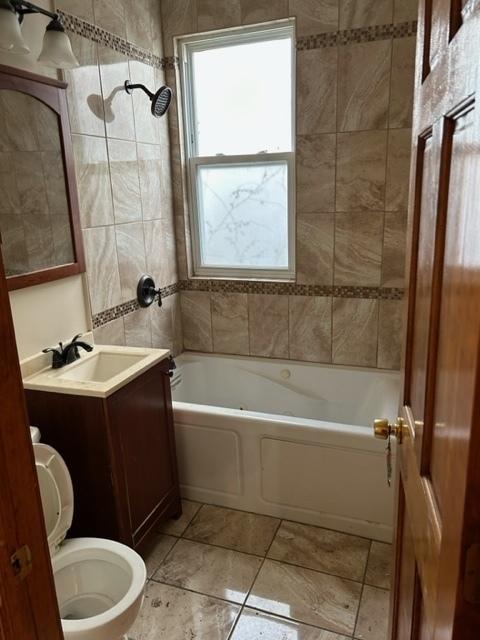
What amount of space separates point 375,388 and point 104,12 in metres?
2.43

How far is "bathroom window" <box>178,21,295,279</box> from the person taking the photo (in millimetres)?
2824

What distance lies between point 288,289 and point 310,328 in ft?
0.92

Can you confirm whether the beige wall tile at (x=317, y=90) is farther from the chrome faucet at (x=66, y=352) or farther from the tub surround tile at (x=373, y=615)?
the tub surround tile at (x=373, y=615)

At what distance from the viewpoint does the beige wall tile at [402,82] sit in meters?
2.48

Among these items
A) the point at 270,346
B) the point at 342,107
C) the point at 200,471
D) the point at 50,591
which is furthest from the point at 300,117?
the point at 50,591

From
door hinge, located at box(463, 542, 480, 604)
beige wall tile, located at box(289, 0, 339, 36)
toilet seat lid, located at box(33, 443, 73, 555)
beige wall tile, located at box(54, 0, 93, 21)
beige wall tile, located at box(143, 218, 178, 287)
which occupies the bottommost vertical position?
toilet seat lid, located at box(33, 443, 73, 555)

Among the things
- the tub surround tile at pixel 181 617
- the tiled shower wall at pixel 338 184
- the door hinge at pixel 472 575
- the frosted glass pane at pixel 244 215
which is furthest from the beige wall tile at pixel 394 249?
the door hinge at pixel 472 575

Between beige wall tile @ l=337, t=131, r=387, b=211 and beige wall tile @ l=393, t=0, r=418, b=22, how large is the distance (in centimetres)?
55

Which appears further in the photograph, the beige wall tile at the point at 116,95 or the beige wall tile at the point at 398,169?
the beige wall tile at the point at 398,169

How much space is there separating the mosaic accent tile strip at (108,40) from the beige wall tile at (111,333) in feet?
4.49

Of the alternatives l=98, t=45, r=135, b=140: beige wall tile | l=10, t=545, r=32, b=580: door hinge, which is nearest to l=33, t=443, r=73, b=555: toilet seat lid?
l=10, t=545, r=32, b=580: door hinge

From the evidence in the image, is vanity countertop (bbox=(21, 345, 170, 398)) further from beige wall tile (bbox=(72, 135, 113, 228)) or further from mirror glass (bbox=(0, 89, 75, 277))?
beige wall tile (bbox=(72, 135, 113, 228))

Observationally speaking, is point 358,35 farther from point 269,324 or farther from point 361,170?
point 269,324

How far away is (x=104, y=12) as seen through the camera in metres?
2.34
